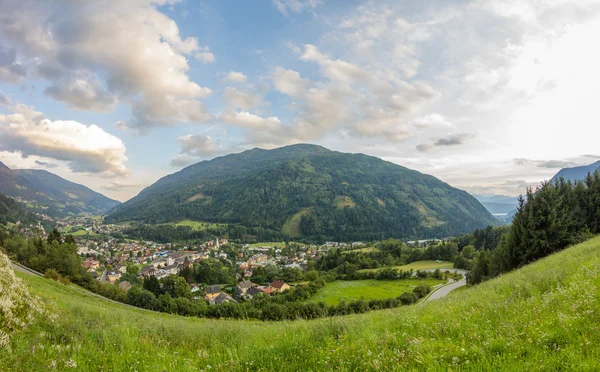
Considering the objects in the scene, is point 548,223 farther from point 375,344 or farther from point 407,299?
point 407,299

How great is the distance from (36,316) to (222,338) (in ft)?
15.0

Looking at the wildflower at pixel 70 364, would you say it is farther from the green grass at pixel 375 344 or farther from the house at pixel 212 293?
the house at pixel 212 293

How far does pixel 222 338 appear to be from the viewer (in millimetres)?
7477

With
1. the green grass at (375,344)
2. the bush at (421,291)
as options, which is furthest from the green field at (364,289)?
the green grass at (375,344)

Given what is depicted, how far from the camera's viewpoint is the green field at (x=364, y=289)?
7102 centimetres

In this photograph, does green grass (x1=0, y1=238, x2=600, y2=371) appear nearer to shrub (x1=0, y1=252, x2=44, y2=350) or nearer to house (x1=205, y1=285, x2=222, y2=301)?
shrub (x1=0, y1=252, x2=44, y2=350)

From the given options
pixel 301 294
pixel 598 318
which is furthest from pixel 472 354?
pixel 301 294

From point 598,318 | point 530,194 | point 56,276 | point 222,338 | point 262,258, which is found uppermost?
point 530,194

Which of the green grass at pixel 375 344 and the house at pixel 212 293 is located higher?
the green grass at pixel 375 344

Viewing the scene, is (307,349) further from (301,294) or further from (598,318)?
(301,294)

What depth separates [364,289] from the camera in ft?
261

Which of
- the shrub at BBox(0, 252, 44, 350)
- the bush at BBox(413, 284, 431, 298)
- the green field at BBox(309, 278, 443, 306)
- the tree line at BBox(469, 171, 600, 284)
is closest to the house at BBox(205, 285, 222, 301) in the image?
the green field at BBox(309, 278, 443, 306)

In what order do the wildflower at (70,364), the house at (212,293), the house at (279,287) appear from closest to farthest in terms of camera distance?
the wildflower at (70,364)
the house at (212,293)
the house at (279,287)

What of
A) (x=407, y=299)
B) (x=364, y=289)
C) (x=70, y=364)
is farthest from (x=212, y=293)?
(x=70, y=364)
